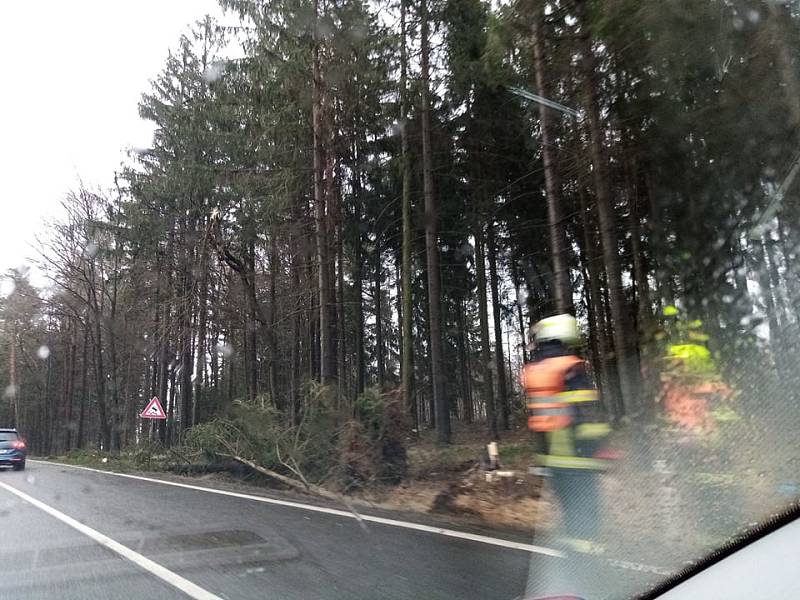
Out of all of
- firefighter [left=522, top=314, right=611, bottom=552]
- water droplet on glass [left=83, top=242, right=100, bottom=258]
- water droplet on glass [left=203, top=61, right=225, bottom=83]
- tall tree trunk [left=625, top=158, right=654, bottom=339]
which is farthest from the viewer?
water droplet on glass [left=83, top=242, right=100, bottom=258]

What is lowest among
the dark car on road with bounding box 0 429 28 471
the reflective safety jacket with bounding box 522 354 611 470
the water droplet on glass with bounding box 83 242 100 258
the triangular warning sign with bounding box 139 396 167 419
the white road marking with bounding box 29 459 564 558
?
the white road marking with bounding box 29 459 564 558

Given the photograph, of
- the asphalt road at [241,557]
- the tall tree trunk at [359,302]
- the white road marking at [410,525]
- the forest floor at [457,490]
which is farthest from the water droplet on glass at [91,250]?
the asphalt road at [241,557]

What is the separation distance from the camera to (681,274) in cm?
1113

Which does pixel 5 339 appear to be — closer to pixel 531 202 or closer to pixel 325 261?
pixel 325 261

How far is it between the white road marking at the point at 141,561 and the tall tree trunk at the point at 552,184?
6.56 metres

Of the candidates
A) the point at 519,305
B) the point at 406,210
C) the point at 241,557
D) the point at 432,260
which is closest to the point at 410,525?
the point at 241,557

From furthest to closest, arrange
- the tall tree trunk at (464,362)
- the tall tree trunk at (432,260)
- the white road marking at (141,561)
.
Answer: the tall tree trunk at (464,362)
the tall tree trunk at (432,260)
the white road marking at (141,561)

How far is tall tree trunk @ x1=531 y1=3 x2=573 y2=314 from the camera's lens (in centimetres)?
998

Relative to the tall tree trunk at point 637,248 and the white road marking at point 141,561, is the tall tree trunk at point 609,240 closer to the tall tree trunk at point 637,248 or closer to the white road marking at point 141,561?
the tall tree trunk at point 637,248

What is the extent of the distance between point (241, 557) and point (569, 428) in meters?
3.62

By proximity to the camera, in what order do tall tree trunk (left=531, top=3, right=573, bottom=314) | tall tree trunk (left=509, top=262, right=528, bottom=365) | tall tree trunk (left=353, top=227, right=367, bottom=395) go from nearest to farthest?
A: tall tree trunk (left=531, top=3, right=573, bottom=314)
tall tree trunk (left=353, top=227, right=367, bottom=395)
tall tree trunk (left=509, top=262, right=528, bottom=365)

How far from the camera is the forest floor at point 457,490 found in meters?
7.98

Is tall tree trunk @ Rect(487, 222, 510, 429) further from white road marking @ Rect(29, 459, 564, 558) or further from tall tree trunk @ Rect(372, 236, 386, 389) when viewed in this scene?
white road marking @ Rect(29, 459, 564, 558)

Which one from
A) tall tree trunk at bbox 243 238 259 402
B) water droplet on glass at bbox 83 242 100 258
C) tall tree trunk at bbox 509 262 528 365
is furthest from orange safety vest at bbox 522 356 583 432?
water droplet on glass at bbox 83 242 100 258
